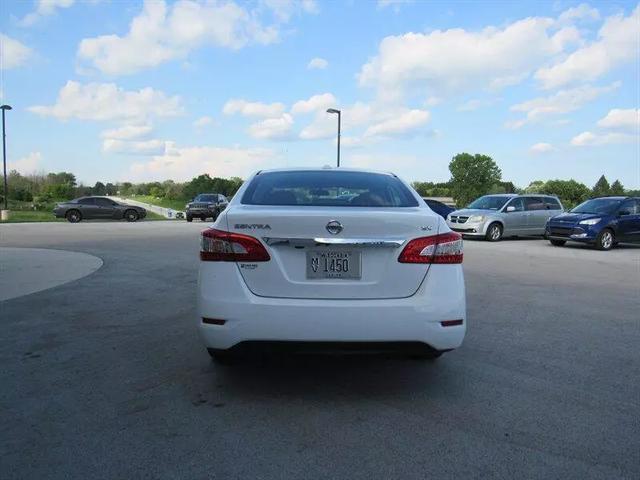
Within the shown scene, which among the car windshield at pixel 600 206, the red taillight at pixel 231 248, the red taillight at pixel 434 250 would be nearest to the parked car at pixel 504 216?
the car windshield at pixel 600 206

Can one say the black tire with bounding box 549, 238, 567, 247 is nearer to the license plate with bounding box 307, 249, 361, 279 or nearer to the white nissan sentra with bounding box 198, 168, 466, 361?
the white nissan sentra with bounding box 198, 168, 466, 361

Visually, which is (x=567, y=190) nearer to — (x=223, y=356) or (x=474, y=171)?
(x=474, y=171)

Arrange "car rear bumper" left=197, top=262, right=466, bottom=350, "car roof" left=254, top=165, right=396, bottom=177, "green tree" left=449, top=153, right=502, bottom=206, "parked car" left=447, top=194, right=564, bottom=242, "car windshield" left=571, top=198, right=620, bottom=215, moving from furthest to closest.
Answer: "green tree" left=449, top=153, right=502, bottom=206 < "parked car" left=447, top=194, right=564, bottom=242 < "car windshield" left=571, top=198, right=620, bottom=215 < "car roof" left=254, top=165, right=396, bottom=177 < "car rear bumper" left=197, top=262, right=466, bottom=350

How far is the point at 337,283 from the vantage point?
3.57 metres

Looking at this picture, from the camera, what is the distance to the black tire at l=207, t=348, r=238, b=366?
148 inches

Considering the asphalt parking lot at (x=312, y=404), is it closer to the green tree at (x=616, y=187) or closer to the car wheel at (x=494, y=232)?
the car wheel at (x=494, y=232)

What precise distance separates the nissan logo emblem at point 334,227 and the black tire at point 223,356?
1092mm

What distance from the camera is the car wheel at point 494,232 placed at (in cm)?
1910

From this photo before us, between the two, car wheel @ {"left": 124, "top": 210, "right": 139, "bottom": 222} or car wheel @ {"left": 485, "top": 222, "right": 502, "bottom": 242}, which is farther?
car wheel @ {"left": 124, "top": 210, "right": 139, "bottom": 222}

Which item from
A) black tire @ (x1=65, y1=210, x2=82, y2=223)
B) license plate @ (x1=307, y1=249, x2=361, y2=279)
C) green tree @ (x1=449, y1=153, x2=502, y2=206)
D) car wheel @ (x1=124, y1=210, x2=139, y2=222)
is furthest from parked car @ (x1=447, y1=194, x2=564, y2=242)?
green tree @ (x1=449, y1=153, x2=502, y2=206)

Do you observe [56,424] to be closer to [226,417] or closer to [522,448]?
[226,417]

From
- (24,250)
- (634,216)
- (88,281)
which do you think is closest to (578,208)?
(634,216)

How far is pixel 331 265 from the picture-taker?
3580 mm

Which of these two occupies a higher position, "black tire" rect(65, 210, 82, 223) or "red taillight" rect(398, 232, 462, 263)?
"red taillight" rect(398, 232, 462, 263)
